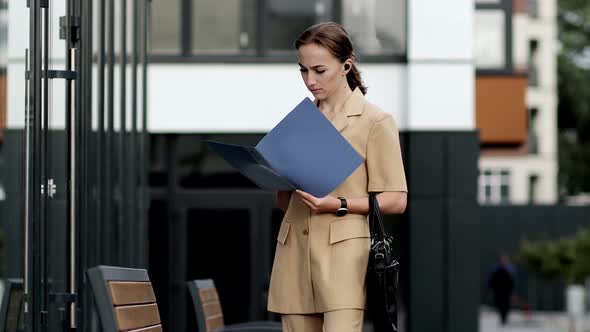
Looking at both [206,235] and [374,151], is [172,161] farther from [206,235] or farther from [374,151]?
→ [374,151]

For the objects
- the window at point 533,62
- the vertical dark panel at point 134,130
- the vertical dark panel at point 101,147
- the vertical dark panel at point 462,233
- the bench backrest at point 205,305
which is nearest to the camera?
the vertical dark panel at point 101,147

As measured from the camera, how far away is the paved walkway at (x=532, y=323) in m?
37.7

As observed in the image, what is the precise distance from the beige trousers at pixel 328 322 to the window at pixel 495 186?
59.8 m

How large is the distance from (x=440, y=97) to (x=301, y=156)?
1349 centimetres

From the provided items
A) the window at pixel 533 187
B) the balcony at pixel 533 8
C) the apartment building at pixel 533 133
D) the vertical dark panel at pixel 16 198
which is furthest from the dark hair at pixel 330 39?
the balcony at pixel 533 8

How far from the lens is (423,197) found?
735 inches

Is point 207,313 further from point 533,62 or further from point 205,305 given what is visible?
point 533,62

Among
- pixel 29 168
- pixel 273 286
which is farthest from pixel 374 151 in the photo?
pixel 29 168

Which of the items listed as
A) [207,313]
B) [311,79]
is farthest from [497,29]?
[311,79]

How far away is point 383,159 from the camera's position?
5.30 m

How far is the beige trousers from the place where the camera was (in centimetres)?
516

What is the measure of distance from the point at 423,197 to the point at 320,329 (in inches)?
530

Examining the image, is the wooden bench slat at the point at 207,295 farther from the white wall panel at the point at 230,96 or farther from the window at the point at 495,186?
the window at the point at 495,186

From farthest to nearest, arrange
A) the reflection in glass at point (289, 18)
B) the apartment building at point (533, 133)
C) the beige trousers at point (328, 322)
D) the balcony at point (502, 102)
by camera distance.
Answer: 1. the apartment building at point (533, 133)
2. the balcony at point (502, 102)
3. the reflection in glass at point (289, 18)
4. the beige trousers at point (328, 322)
